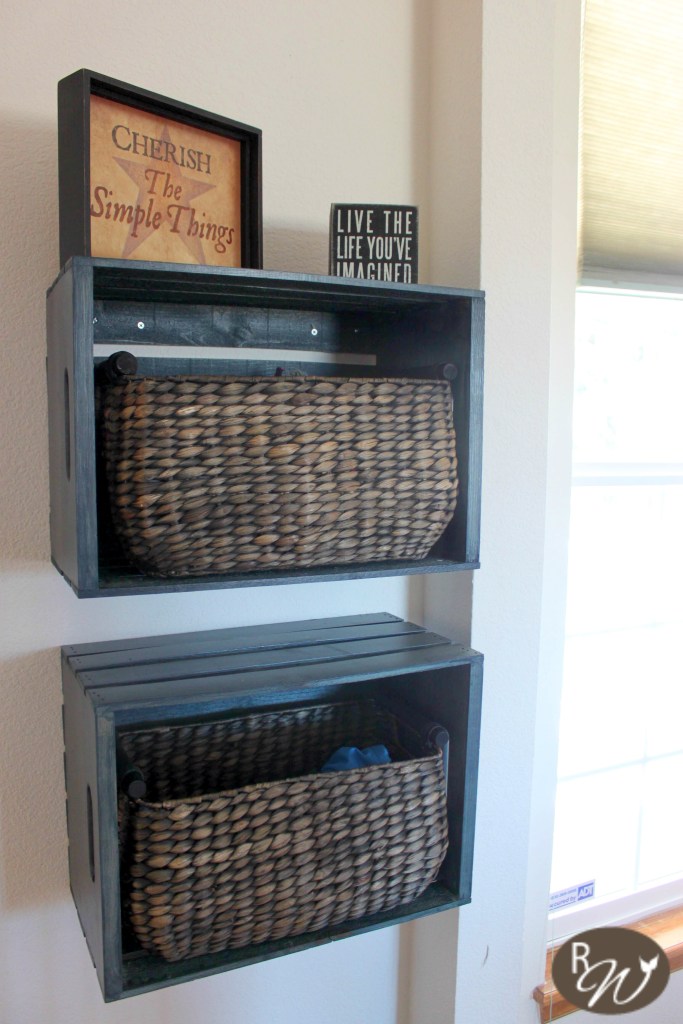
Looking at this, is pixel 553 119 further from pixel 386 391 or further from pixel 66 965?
pixel 66 965

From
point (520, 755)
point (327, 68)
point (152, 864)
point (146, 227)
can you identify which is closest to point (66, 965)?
point (152, 864)

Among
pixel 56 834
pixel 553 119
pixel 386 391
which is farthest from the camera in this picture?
pixel 553 119

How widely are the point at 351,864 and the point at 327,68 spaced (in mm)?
1126

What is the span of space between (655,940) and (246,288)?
150cm

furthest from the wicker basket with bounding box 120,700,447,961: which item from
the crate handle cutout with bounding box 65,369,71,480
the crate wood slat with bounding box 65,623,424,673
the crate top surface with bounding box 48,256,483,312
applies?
the crate top surface with bounding box 48,256,483,312

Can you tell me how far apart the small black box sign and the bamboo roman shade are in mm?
475

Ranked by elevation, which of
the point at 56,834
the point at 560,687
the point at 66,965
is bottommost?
the point at 66,965

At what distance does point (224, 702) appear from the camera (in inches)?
34.6

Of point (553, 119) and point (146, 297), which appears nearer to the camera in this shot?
point (146, 297)

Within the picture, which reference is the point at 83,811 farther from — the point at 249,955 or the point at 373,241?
the point at 373,241

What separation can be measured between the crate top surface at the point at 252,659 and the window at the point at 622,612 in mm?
552

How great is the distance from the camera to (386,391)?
945 mm


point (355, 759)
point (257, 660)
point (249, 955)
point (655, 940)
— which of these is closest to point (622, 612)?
point (655, 940)

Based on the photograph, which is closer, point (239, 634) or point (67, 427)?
point (67, 427)
